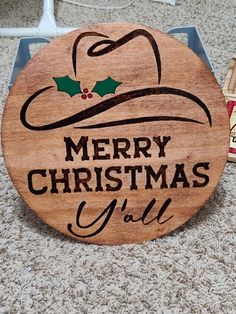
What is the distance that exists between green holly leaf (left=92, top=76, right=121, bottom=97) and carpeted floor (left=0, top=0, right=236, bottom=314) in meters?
0.25

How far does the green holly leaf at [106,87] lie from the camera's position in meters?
0.70

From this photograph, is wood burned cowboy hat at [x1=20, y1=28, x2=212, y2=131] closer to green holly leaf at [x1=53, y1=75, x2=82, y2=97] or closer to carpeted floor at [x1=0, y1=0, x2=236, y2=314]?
green holly leaf at [x1=53, y1=75, x2=82, y2=97]

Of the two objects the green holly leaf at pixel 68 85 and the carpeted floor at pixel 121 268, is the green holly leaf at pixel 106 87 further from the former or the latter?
the carpeted floor at pixel 121 268

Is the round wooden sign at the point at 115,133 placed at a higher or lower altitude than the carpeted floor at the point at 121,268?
higher

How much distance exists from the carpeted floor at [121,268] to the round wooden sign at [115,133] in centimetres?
3

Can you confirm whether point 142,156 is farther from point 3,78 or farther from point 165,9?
point 165,9

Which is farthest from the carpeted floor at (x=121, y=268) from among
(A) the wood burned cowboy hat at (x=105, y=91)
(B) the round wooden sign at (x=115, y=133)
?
(A) the wood burned cowboy hat at (x=105, y=91)

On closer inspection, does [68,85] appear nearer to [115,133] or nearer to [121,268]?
[115,133]

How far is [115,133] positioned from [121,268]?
8.2 inches

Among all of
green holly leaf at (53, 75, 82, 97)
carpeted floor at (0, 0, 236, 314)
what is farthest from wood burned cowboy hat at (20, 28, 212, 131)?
carpeted floor at (0, 0, 236, 314)

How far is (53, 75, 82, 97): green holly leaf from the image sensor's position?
0.70 metres

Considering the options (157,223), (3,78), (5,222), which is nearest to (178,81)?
(157,223)

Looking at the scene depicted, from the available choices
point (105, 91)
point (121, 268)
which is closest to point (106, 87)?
point (105, 91)

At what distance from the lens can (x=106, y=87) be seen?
2.30 ft
